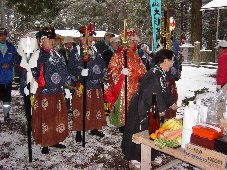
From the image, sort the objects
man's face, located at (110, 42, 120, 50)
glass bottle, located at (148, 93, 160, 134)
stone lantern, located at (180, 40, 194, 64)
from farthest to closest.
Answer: stone lantern, located at (180, 40, 194, 64) → man's face, located at (110, 42, 120, 50) → glass bottle, located at (148, 93, 160, 134)

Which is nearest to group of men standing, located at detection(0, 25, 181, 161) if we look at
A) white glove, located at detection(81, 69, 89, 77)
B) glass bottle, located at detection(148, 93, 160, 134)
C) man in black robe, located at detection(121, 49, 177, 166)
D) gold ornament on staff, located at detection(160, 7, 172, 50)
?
white glove, located at detection(81, 69, 89, 77)

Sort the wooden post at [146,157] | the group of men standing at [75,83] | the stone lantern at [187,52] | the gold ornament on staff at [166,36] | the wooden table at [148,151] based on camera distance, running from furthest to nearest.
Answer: the stone lantern at [187,52] < the gold ornament on staff at [166,36] < the group of men standing at [75,83] < the wooden post at [146,157] < the wooden table at [148,151]

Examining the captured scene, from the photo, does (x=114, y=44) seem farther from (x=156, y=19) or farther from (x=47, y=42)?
(x=47, y=42)

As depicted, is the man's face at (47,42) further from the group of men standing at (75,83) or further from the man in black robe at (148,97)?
the man in black robe at (148,97)

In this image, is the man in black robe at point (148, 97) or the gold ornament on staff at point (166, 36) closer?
the man in black robe at point (148, 97)

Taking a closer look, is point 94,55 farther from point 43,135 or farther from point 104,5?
point 104,5

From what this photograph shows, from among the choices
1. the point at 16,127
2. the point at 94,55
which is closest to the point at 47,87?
the point at 94,55

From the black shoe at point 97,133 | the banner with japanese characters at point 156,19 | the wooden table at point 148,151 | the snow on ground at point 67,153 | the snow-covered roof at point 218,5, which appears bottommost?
the snow on ground at point 67,153

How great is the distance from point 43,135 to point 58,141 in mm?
393

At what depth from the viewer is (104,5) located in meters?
29.5

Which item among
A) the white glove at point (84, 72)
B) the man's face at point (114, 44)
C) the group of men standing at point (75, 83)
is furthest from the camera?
the man's face at point (114, 44)

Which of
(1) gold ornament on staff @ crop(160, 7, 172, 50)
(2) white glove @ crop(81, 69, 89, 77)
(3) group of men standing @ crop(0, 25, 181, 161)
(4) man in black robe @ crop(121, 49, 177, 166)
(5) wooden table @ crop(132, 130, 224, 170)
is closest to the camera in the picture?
(5) wooden table @ crop(132, 130, 224, 170)

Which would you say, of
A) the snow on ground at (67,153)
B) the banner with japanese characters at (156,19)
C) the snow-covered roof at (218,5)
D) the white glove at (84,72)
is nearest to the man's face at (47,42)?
the white glove at (84,72)

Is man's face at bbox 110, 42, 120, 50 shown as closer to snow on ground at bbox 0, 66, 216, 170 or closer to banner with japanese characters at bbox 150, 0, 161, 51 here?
banner with japanese characters at bbox 150, 0, 161, 51
